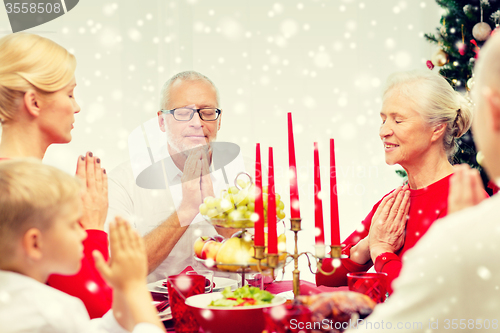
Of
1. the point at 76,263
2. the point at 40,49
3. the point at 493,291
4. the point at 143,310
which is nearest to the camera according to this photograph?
the point at 493,291

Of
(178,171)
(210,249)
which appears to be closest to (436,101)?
(210,249)

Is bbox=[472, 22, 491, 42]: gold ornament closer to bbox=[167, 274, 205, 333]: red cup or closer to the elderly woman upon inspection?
the elderly woman

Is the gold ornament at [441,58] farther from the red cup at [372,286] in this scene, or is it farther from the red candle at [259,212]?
the red candle at [259,212]

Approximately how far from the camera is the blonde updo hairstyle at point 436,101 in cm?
172

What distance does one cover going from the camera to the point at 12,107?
1.10 m

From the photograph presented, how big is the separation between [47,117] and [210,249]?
1.90 feet

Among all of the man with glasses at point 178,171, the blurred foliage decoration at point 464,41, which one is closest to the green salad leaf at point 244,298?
the man with glasses at point 178,171

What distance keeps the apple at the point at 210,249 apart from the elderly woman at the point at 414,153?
0.74 m

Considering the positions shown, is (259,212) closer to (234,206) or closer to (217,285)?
(234,206)

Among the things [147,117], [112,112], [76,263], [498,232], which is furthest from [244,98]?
[498,232]

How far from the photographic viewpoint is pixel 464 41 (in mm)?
2551

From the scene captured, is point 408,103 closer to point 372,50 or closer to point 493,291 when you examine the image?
point 493,291

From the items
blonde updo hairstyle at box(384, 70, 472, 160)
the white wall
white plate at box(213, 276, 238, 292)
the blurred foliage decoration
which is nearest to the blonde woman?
white plate at box(213, 276, 238, 292)

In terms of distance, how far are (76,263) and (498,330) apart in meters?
0.74
